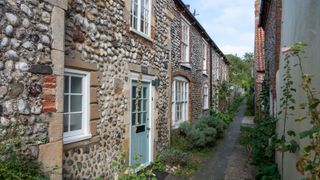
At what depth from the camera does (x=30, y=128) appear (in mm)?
3865

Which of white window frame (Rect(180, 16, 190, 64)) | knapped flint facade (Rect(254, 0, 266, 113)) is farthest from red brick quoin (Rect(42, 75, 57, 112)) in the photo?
knapped flint facade (Rect(254, 0, 266, 113))

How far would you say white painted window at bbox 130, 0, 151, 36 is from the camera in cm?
775

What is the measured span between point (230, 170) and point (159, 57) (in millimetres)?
4062

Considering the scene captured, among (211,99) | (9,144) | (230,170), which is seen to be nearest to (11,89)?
(9,144)

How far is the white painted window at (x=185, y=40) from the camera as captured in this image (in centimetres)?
1271

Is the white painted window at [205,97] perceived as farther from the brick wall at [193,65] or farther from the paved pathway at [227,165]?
the paved pathway at [227,165]

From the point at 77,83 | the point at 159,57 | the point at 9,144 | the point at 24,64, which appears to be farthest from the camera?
the point at 159,57

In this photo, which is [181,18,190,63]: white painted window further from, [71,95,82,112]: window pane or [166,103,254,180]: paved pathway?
[71,95,82,112]: window pane

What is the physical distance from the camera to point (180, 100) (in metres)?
12.8

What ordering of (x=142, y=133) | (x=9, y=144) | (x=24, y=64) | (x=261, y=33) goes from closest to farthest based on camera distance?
(x=9, y=144), (x=24, y=64), (x=142, y=133), (x=261, y=33)

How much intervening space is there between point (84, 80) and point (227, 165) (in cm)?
585

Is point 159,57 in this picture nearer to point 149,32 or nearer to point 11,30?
point 149,32

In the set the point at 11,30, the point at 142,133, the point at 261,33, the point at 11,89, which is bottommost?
the point at 142,133

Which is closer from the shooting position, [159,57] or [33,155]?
[33,155]
